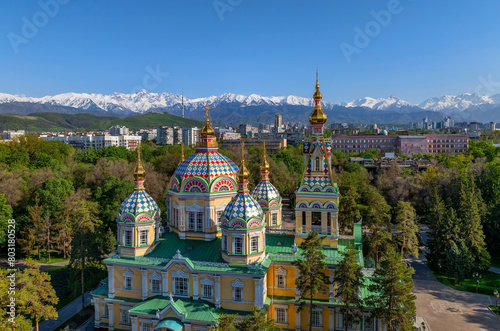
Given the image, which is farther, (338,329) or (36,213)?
(36,213)

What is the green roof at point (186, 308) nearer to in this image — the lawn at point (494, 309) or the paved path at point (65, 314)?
the paved path at point (65, 314)

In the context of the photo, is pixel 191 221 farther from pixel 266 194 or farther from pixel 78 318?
pixel 78 318

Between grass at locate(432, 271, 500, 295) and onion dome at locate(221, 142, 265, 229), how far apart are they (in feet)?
67.3

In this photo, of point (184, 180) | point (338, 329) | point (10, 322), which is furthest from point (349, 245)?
point (10, 322)

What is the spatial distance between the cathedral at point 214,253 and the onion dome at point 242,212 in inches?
2.4

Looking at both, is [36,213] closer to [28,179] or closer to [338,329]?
[28,179]

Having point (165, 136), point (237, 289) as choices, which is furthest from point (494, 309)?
point (165, 136)

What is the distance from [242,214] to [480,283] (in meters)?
24.1

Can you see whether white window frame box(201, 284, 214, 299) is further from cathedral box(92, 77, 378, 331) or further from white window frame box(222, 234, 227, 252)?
white window frame box(222, 234, 227, 252)

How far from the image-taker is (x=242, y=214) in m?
20.6

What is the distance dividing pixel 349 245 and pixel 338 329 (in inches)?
215

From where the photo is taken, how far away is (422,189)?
2024 inches

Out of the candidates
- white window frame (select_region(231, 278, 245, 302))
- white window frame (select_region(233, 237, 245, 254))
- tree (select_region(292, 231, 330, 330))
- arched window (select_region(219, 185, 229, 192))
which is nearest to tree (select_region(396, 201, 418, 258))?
tree (select_region(292, 231, 330, 330))

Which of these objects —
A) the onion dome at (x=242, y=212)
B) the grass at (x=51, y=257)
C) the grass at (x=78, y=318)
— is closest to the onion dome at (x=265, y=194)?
the onion dome at (x=242, y=212)
